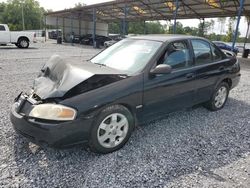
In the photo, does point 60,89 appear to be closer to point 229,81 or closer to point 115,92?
point 115,92

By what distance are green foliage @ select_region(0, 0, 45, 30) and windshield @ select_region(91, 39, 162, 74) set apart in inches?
2654

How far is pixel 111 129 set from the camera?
9.31 feet

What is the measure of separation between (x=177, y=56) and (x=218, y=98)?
63.4 inches

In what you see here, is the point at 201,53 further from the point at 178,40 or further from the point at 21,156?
the point at 21,156

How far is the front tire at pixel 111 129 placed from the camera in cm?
269

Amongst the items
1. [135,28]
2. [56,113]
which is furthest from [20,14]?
[56,113]

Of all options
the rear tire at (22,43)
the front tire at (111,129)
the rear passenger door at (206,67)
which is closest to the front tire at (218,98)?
the rear passenger door at (206,67)

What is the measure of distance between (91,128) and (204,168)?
1.46 meters

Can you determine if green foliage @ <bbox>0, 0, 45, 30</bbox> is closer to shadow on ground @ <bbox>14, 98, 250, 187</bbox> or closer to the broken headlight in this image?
shadow on ground @ <bbox>14, 98, 250, 187</bbox>

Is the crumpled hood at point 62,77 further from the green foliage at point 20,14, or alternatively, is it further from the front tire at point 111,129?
the green foliage at point 20,14

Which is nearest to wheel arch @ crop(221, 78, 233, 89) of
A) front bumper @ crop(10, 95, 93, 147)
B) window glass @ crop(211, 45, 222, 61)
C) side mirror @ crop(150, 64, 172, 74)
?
window glass @ crop(211, 45, 222, 61)

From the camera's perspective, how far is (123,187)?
7.59ft

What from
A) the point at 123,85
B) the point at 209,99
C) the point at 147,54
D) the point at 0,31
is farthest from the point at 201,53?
the point at 0,31

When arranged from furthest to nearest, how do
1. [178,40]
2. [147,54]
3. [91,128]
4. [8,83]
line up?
1. [8,83]
2. [178,40]
3. [147,54]
4. [91,128]
